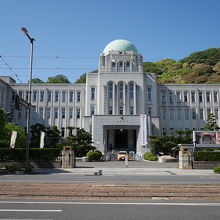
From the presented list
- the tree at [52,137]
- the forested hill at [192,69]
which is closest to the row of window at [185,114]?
the tree at [52,137]

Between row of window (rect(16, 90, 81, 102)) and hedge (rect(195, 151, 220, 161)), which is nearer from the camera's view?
hedge (rect(195, 151, 220, 161))

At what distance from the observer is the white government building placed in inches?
1838

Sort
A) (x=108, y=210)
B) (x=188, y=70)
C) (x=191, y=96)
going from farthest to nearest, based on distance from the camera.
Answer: (x=188, y=70)
(x=191, y=96)
(x=108, y=210)

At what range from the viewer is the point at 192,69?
99.8m

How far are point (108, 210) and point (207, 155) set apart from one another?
19836 mm

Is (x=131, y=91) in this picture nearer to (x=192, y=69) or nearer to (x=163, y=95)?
(x=163, y=95)

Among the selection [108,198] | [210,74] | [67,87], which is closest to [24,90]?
[67,87]

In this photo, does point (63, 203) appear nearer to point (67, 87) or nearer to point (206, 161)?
point (206, 161)

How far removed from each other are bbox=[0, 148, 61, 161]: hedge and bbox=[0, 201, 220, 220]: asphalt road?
16.1 metres

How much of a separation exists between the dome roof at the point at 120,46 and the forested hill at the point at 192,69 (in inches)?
1475

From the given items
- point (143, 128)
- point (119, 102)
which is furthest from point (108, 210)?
point (119, 102)

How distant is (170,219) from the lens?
239 inches

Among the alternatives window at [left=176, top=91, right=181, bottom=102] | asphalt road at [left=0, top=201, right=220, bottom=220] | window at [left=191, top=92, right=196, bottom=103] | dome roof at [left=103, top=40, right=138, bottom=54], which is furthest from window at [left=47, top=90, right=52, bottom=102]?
asphalt road at [left=0, top=201, right=220, bottom=220]

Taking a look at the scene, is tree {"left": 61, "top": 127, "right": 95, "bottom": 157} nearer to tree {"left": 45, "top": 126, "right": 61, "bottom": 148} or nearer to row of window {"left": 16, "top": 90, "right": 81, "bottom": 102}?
tree {"left": 45, "top": 126, "right": 61, "bottom": 148}
